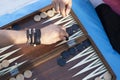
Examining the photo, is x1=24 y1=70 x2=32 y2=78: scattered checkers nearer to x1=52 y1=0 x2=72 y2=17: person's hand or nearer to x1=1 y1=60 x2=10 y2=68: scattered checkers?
x1=1 y1=60 x2=10 y2=68: scattered checkers

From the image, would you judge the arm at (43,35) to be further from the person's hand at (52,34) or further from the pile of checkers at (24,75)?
the pile of checkers at (24,75)

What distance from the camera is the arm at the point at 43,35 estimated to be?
1.11 meters

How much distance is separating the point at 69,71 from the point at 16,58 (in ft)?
0.81

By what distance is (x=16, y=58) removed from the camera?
1172 millimetres

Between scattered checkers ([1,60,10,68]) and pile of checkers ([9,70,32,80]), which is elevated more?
scattered checkers ([1,60,10,68])

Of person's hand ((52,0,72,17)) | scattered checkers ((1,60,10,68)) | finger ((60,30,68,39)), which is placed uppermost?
person's hand ((52,0,72,17))

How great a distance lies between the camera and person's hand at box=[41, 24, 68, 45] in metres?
1.14

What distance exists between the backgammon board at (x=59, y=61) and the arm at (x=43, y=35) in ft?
0.12

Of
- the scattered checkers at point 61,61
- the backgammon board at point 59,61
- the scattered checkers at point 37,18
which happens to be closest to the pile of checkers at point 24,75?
the backgammon board at point 59,61

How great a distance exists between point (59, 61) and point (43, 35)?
0.14 m

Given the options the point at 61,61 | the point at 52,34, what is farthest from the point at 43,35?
the point at 61,61

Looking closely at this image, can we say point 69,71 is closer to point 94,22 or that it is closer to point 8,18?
point 94,22

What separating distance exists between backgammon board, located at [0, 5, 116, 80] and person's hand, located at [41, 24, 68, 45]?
30mm

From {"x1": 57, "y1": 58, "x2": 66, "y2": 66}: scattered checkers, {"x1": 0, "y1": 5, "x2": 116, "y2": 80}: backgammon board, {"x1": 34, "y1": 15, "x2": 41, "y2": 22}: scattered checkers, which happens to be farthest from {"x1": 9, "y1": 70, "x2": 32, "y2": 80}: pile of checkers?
{"x1": 34, "y1": 15, "x2": 41, "y2": 22}: scattered checkers
